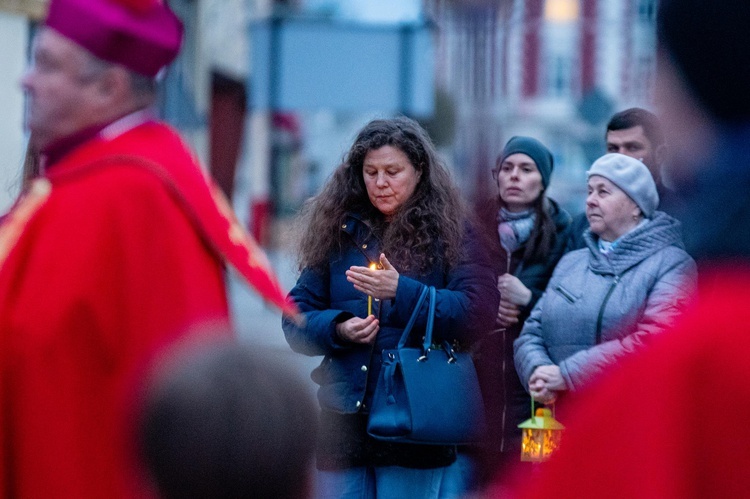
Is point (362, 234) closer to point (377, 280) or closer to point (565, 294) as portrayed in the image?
point (377, 280)

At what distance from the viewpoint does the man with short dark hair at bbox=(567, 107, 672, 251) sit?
463 centimetres

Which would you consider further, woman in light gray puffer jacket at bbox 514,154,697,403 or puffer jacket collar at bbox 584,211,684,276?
puffer jacket collar at bbox 584,211,684,276

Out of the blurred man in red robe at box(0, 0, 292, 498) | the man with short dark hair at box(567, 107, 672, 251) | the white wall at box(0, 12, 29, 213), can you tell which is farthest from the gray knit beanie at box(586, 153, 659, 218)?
the white wall at box(0, 12, 29, 213)

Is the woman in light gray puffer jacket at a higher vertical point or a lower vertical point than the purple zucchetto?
lower

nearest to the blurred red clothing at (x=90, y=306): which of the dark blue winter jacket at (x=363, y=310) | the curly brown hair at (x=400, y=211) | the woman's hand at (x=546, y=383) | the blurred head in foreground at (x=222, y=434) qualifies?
the blurred head in foreground at (x=222, y=434)

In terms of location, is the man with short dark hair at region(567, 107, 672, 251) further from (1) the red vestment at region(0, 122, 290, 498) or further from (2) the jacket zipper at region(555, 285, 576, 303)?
(1) the red vestment at region(0, 122, 290, 498)

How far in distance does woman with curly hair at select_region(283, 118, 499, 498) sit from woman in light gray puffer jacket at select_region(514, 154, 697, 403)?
300 mm

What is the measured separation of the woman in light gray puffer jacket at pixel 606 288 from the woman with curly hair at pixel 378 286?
300 mm

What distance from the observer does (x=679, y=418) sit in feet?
4.13

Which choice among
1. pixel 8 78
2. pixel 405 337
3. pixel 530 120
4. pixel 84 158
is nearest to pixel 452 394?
pixel 405 337

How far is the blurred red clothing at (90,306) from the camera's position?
83.1 inches

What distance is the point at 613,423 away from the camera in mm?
1291

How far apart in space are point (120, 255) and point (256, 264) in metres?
0.28

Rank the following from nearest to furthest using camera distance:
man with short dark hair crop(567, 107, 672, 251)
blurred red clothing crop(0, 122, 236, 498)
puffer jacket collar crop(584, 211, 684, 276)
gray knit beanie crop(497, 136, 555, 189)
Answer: blurred red clothing crop(0, 122, 236, 498) < puffer jacket collar crop(584, 211, 684, 276) < man with short dark hair crop(567, 107, 672, 251) < gray knit beanie crop(497, 136, 555, 189)
